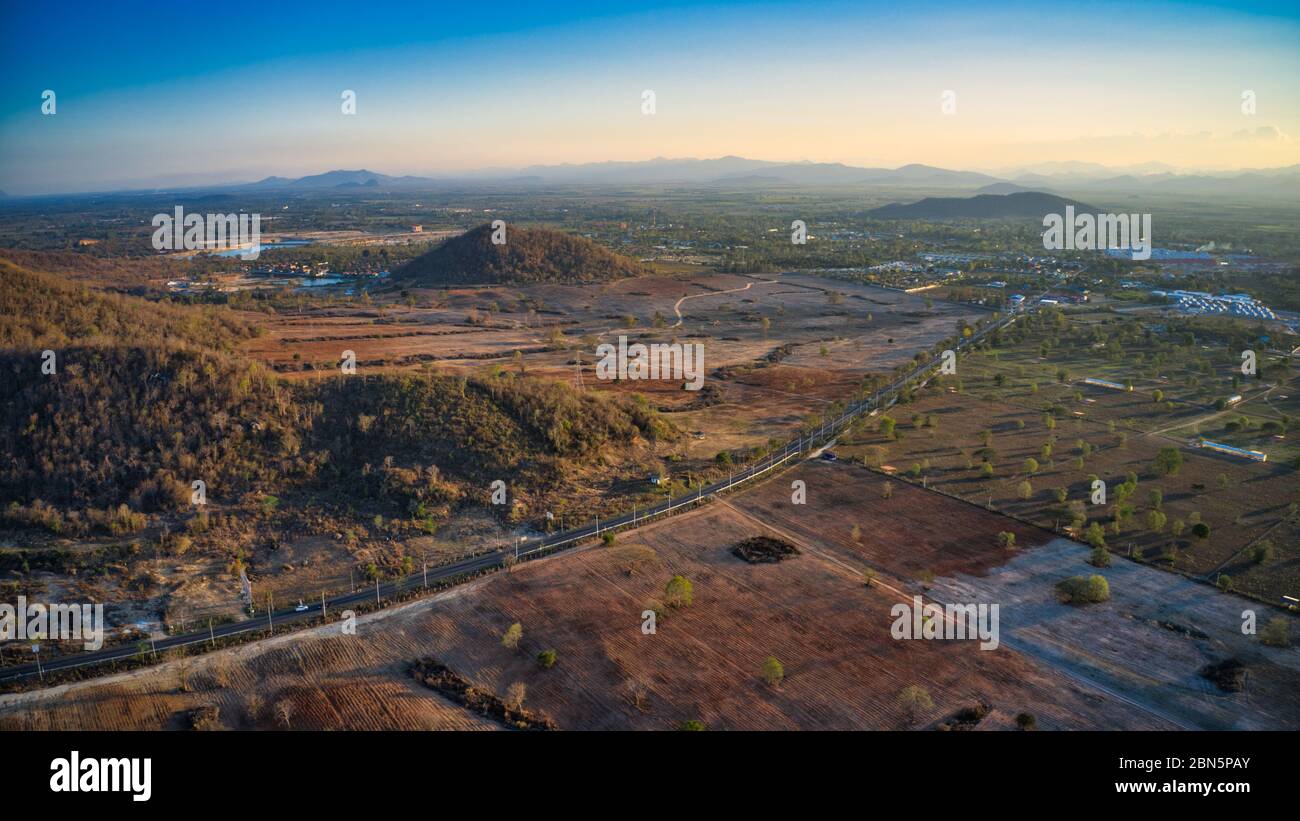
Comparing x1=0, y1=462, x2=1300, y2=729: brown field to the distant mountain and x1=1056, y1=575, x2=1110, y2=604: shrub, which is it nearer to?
x1=1056, y1=575, x2=1110, y2=604: shrub

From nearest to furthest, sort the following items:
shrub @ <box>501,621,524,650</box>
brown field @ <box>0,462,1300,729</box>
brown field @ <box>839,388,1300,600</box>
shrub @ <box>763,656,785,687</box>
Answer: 1. brown field @ <box>0,462,1300,729</box>
2. shrub @ <box>763,656,785,687</box>
3. shrub @ <box>501,621,524,650</box>
4. brown field @ <box>839,388,1300,600</box>

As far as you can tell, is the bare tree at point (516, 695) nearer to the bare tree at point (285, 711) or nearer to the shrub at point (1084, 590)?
the bare tree at point (285, 711)

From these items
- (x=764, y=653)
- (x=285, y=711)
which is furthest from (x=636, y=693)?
(x=285, y=711)

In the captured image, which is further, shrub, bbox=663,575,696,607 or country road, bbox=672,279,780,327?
country road, bbox=672,279,780,327

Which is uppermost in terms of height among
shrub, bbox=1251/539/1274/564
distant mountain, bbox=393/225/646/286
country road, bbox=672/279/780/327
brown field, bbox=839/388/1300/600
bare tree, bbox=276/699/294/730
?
distant mountain, bbox=393/225/646/286

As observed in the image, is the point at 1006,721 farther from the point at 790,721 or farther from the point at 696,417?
the point at 696,417

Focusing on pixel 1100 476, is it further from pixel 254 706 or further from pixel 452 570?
pixel 254 706

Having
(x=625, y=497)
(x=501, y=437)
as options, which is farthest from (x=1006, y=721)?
(x=501, y=437)

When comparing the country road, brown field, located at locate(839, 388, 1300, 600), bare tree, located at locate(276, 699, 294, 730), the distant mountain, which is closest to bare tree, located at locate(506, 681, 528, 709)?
bare tree, located at locate(276, 699, 294, 730)
